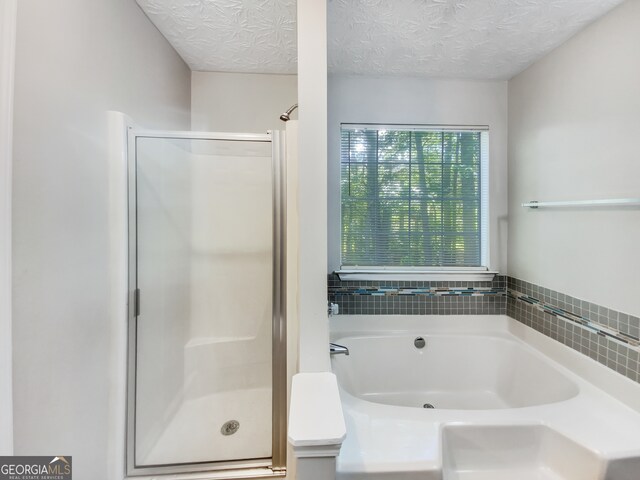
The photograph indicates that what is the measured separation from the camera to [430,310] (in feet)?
6.84

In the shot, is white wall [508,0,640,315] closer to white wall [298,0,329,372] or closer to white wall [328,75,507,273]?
white wall [328,75,507,273]

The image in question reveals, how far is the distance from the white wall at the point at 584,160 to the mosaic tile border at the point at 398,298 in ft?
1.60

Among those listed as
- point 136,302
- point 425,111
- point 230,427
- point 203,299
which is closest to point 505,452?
point 230,427

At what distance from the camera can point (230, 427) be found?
4.95 ft

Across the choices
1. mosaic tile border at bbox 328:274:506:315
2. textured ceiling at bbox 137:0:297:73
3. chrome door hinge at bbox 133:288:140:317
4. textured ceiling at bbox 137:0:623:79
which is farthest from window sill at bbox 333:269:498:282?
textured ceiling at bbox 137:0:297:73

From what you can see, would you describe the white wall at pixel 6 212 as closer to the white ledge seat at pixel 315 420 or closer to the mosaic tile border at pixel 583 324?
the white ledge seat at pixel 315 420

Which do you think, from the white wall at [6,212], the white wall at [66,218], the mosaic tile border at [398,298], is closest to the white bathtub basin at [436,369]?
the mosaic tile border at [398,298]

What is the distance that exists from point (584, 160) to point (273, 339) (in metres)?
1.88

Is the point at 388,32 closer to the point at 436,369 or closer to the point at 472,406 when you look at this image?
the point at 436,369

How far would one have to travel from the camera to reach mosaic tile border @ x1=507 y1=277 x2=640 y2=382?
1270 millimetres

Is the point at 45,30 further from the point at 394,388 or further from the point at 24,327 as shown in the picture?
the point at 394,388

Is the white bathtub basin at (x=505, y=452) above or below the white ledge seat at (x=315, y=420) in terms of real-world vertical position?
below

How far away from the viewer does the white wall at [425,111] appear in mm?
2049

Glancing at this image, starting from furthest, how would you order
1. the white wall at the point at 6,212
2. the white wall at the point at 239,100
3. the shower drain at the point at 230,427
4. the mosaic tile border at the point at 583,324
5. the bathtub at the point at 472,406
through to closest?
the white wall at the point at 239,100, the shower drain at the point at 230,427, the mosaic tile border at the point at 583,324, the bathtub at the point at 472,406, the white wall at the point at 6,212
